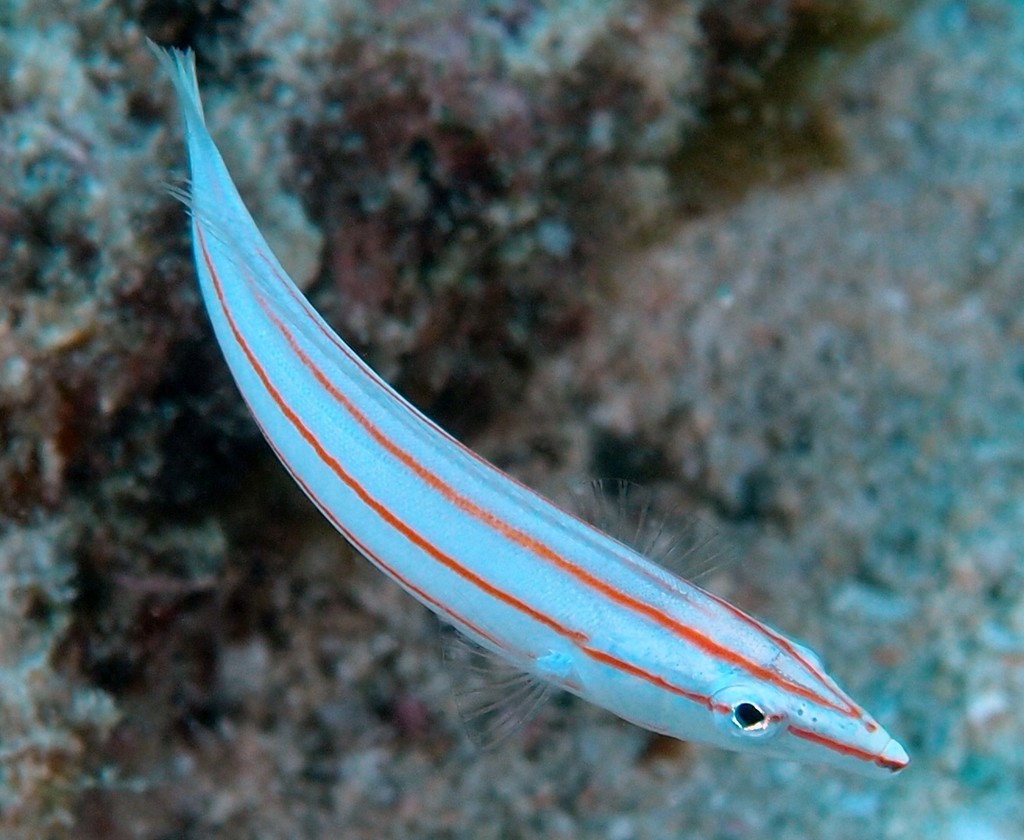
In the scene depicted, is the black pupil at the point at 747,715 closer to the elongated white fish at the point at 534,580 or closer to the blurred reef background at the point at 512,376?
the elongated white fish at the point at 534,580

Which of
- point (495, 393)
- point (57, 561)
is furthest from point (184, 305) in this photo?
point (495, 393)

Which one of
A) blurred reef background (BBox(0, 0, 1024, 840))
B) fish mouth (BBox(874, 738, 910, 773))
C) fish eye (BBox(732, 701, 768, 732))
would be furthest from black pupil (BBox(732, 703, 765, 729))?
blurred reef background (BBox(0, 0, 1024, 840))

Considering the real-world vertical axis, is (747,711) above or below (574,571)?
below

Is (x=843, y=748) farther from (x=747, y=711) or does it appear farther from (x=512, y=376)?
(x=512, y=376)

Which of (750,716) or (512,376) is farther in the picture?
(512,376)

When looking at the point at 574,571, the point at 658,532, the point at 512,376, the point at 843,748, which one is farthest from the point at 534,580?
the point at 512,376

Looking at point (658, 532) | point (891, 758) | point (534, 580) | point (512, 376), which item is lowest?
point (512, 376)
